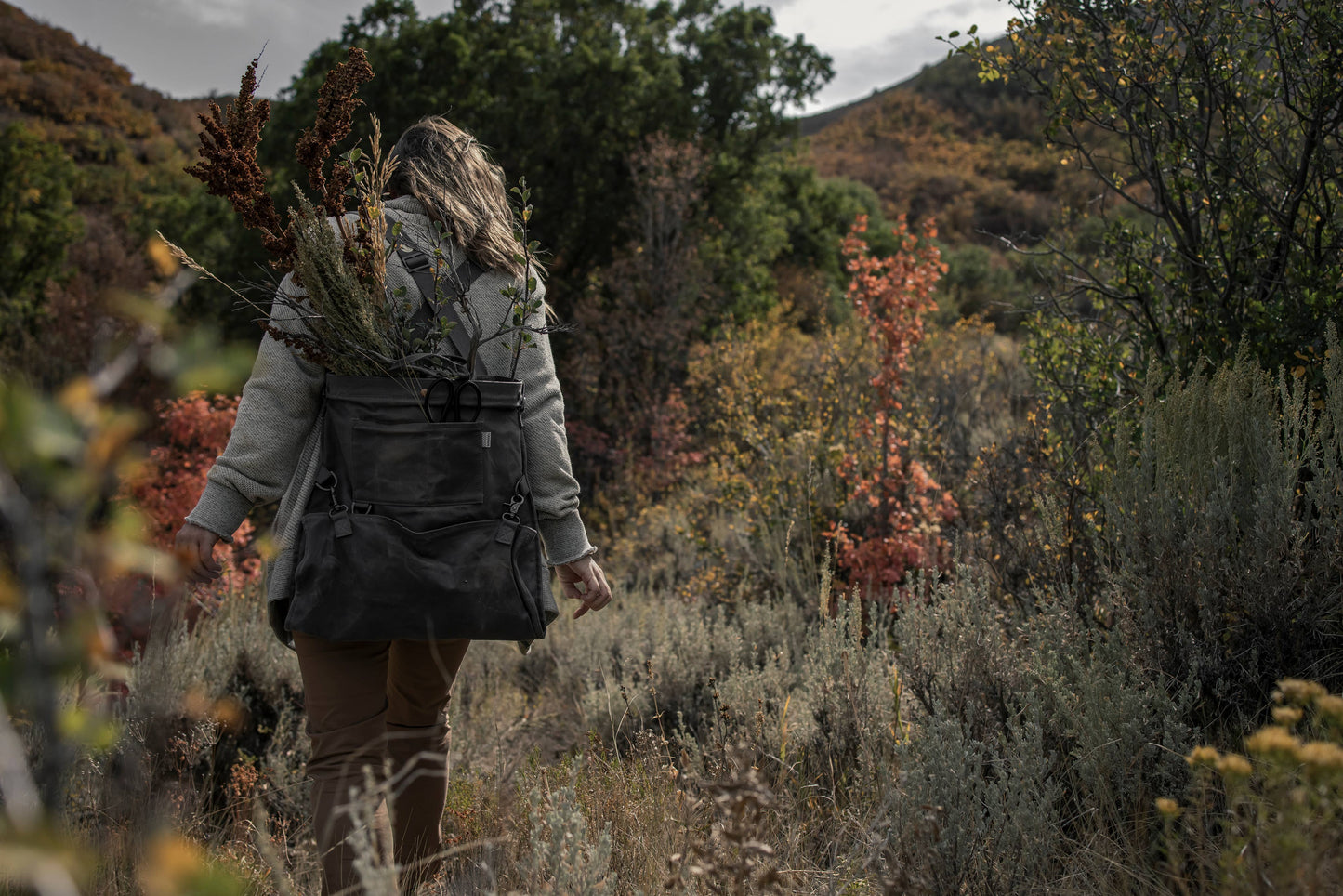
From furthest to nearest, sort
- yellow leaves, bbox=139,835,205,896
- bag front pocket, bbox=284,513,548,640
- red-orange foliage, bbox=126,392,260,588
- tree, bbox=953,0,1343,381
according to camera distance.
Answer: red-orange foliage, bbox=126,392,260,588 → tree, bbox=953,0,1343,381 → bag front pocket, bbox=284,513,548,640 → yellow leaves, bbox=139,835,205,896

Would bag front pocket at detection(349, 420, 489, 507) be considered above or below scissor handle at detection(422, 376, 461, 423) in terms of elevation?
below

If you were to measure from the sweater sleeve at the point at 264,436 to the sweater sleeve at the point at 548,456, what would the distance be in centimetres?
46

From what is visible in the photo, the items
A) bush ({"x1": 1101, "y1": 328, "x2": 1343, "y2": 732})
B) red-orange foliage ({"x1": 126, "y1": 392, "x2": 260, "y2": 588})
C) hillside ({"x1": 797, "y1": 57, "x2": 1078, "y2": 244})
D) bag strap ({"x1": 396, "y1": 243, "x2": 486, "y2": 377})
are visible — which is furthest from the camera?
hillside ({"x1": 797, "y1": 57, "x2": 1078, "y2": 244})

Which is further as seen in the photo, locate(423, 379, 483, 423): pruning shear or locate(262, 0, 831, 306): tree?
locate(262, 0, 831, 306): tree

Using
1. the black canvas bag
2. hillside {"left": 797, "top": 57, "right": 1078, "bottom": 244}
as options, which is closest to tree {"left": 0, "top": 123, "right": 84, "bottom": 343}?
the black canvas bag

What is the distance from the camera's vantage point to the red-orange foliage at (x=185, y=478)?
486 centimetres

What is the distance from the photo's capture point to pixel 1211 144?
3057mm

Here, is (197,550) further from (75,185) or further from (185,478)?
(75,185)

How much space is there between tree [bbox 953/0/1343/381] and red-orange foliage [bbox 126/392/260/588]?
4298mm

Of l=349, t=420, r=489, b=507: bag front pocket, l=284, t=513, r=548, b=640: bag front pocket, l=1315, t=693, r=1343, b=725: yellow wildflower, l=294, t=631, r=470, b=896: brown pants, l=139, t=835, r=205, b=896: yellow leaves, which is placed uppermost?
l=349, t=420, r=489, b=507: bag front pocket

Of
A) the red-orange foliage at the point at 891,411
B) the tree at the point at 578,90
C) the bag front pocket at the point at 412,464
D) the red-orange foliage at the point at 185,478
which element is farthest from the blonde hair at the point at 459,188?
the tree at the point at 578,90

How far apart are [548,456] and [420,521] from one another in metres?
0.35

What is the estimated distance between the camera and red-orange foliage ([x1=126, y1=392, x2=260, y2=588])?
486 centimetres

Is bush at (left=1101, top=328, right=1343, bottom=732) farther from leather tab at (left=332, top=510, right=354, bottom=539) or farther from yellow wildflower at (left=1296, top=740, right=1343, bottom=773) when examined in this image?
leather tab at (left=332, top=510, right=354, bottom=539)
